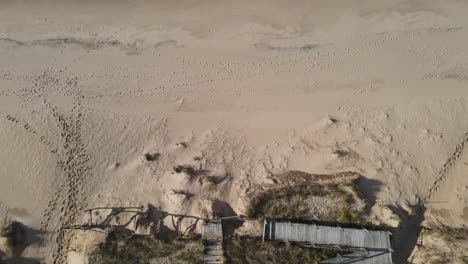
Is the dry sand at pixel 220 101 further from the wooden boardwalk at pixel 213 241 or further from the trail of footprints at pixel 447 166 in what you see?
the wooden boardwalk at pixel 213 241

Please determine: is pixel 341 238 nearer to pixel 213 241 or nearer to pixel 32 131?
pixel 213 241

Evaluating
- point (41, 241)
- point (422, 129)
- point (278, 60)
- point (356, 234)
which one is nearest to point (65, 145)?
point (41, 241)

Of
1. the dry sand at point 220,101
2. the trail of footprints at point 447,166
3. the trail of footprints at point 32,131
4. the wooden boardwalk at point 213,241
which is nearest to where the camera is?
the wooden boardwalk at point 213,241

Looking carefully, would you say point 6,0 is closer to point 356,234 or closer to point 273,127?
point 273,127

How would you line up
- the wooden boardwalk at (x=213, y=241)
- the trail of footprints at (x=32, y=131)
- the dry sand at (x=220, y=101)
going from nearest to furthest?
the wooden boardwalk at (x=213, y=241)
the dry sand at (x=220, y=101)
the trail of footprints at (x=32, y=131)

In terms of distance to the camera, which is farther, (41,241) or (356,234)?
(41,241)

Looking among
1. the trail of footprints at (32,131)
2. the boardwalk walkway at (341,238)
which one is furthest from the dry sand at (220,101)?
the boardwalk walkway at (341,238)

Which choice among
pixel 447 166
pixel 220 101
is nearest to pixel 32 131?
pixel 220 101
